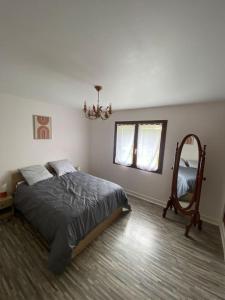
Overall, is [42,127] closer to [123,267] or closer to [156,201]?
[123,267]

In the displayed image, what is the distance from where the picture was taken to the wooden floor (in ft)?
4.69

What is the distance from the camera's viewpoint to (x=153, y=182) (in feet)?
10.8

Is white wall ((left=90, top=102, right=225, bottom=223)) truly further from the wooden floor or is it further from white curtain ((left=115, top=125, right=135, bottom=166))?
the wooden floor

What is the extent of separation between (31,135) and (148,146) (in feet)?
8.79

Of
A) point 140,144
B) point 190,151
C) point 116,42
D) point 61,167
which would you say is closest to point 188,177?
point 190,151

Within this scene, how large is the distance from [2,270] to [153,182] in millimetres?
2894

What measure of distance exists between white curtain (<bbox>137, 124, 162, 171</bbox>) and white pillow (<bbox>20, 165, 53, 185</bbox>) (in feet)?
7.20

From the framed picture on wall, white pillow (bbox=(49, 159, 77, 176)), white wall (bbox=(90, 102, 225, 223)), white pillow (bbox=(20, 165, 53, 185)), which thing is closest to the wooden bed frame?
white pillow (bbox=(20, 165, 53, 185))

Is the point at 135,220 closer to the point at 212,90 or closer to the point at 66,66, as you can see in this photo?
the point at 212,90

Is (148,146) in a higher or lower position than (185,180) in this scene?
higher

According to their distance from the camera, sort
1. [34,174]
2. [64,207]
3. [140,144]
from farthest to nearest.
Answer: [140,144] → [34,174] → [64,207]

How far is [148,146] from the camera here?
10.9 feet

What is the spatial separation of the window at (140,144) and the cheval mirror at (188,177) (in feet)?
1.88

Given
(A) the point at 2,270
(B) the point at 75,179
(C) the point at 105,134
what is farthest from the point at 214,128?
(A) the point at 2,270
